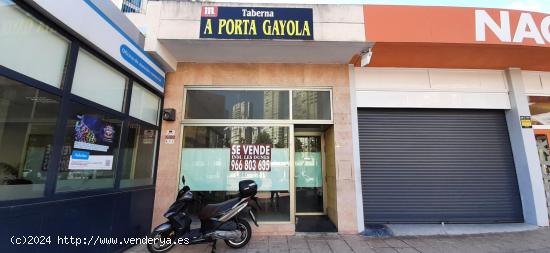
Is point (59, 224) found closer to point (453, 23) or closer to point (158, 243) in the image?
point (158, 243)

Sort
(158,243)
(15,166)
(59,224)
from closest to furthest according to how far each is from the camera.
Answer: (15,166)
(59,224)
(158,243)

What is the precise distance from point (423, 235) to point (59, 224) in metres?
5.91

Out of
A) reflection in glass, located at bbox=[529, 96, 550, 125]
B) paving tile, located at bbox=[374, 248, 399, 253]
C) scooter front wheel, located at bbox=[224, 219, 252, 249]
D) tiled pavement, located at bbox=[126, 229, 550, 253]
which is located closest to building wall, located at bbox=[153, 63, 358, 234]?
tiled pavement, located at bbox=[126, 229, 550, 253]

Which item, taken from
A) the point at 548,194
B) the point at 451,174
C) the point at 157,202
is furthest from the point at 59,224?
the point at 548,194

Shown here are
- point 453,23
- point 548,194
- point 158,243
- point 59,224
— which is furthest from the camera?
point 548,194

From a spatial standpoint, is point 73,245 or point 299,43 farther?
point 299,43

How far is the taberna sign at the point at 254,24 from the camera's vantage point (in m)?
4.55

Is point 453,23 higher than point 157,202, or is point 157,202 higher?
point 453,23

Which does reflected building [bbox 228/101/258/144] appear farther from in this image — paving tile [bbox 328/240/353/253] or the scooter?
paving tile [bbox 328/240/353/253]

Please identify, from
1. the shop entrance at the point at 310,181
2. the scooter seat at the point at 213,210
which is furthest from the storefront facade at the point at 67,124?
the shop entrance at the point at 310,181

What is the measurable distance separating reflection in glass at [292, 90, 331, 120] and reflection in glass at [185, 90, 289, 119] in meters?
0.22

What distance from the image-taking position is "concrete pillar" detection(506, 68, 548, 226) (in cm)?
520

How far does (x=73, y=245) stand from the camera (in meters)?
3.08

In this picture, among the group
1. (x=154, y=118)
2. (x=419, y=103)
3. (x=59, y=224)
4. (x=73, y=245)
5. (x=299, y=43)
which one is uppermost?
(x=299, y=43)
